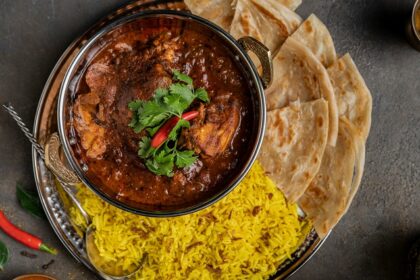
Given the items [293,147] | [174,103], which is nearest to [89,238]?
[174,103]

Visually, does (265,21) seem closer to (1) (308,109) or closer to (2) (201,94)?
(1) (308,109)

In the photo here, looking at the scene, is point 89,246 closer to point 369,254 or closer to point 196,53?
point 196,53

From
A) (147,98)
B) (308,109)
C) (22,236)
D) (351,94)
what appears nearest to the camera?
(147,98)

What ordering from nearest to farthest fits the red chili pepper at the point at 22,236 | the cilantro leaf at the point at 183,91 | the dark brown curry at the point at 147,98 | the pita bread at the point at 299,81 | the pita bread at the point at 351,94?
1. the cilantro leaf at the point at 183,91
2. the dark brown curry at the point at 147,98
3. the pita bread at the point at 299,81
4. the pita bread at the point at 351,94
5. the red chili pepper at the point at 22,236

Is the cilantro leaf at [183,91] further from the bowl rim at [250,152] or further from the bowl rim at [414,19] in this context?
the bowl rim at [414,19]

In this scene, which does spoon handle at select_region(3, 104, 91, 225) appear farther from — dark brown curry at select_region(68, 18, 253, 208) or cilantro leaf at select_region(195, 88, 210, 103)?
cilantro leaf at select_region(195, 88, 210, 103)

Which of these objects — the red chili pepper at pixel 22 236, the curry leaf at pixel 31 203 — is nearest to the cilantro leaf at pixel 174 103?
the curry leaf at pixel 31 203

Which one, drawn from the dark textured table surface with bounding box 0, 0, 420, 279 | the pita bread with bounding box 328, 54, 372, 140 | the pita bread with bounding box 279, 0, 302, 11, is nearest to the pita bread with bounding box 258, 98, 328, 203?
the pita bread with bounding box 328, 54, 372, 140
